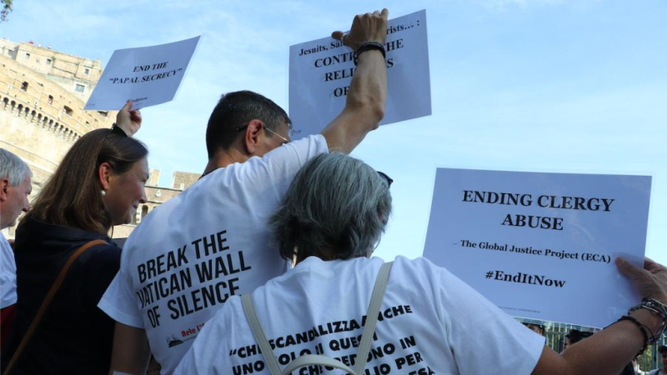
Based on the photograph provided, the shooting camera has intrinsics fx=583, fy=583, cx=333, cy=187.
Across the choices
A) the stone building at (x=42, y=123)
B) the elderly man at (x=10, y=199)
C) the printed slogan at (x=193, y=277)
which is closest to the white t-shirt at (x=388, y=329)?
the printed slogan at (x=193, y=277)

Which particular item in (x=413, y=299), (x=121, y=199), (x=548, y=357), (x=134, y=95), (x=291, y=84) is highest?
(x=134, y=95)

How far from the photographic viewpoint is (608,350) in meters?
1.10

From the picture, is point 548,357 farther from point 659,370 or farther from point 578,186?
point 659,370

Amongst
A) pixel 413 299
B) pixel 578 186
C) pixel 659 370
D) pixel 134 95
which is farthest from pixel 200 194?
pixel 659 370

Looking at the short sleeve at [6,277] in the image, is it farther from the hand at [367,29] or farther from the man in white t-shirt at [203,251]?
the hand at [367,29]

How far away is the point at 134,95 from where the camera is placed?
8.27 ft

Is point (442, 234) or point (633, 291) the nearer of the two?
point (633, 291)

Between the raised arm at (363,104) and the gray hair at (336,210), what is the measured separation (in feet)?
0.73

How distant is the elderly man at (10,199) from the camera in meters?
2.40

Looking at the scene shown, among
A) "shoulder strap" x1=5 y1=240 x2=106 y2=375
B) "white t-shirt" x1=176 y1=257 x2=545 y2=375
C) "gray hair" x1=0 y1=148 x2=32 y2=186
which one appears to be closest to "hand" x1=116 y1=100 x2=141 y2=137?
"gray hair" x1=0 y1=148 x2=32 y2=186

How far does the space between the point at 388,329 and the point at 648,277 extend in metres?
0.72

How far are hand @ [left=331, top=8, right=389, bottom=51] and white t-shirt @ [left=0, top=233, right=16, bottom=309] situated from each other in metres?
1.66

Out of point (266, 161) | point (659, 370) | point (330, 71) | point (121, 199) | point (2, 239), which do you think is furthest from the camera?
point (659, 370)

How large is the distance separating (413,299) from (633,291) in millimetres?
702
